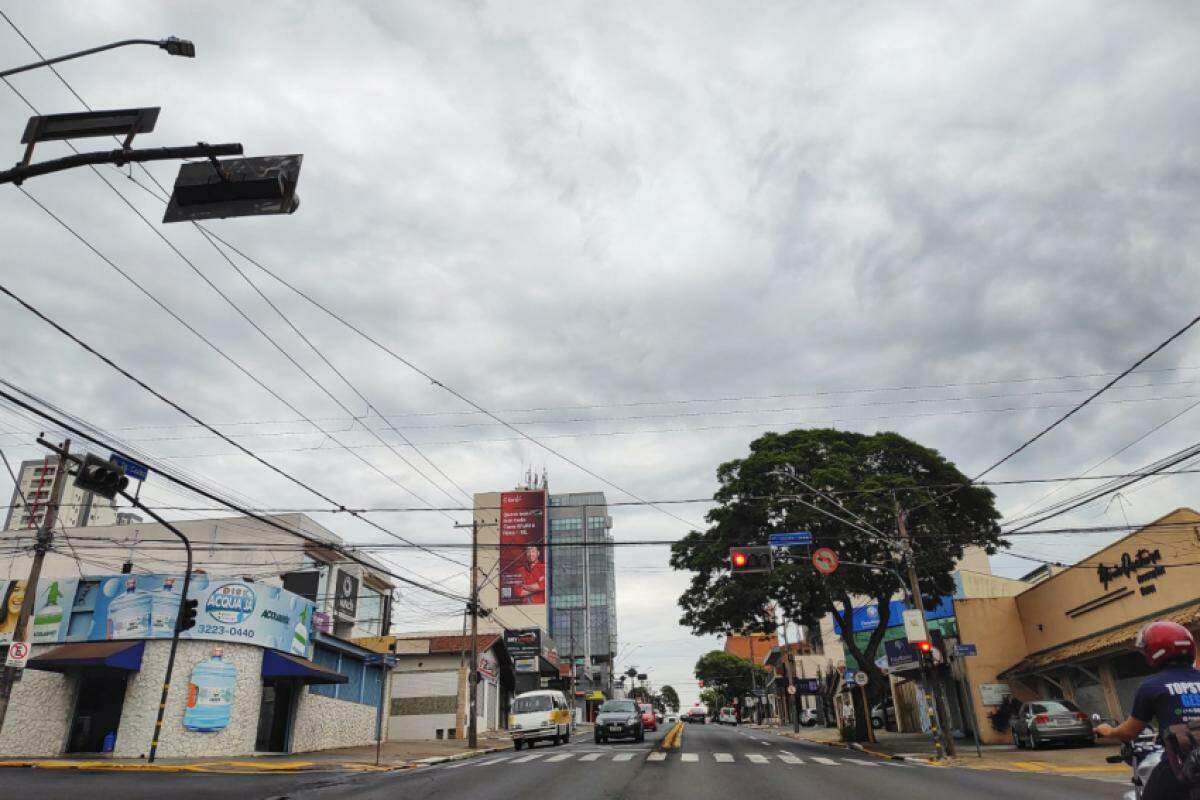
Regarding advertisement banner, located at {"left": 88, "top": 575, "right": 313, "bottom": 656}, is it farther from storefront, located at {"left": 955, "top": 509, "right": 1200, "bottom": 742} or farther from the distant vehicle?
storefront, located at {"left": 955, "top": 509, "right": 1200, "bottom": 742}

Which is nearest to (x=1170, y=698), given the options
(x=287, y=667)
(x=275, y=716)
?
(x=287, y=667)

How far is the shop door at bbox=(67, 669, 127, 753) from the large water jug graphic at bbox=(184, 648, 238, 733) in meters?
2.80

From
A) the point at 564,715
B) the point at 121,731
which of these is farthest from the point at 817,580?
the point at 121,731

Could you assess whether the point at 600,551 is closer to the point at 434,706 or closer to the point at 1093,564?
the point at 434,706

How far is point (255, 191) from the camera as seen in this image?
706 cm

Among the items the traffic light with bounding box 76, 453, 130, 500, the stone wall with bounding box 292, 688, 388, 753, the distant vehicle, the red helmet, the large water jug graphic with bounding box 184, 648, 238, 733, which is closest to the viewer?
the red helmet

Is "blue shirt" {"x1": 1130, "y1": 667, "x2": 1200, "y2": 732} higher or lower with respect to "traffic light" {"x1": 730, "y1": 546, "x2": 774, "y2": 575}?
lower

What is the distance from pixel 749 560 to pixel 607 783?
11163 millimetres

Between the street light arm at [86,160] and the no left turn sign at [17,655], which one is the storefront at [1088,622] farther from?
the no left turn sign at [17,655]

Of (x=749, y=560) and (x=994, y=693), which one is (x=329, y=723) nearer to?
(x=749, y=560)

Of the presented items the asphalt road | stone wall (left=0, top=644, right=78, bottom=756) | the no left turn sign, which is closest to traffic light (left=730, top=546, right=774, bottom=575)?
the asphalt road

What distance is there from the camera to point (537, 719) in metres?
28.2

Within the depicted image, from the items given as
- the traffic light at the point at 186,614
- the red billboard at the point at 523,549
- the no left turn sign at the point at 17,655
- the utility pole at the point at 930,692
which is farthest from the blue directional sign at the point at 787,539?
the red billboard at the point at 523,549

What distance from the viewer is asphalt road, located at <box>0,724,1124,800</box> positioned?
11.5m
